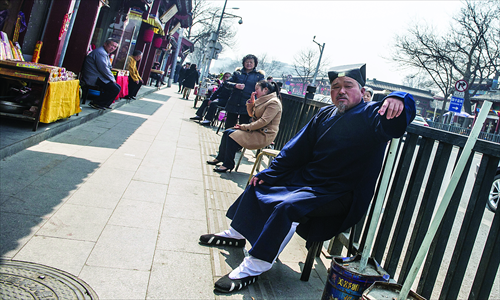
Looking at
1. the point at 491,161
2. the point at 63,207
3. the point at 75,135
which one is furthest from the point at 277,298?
the point at 75,135

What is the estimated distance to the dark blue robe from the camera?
2.65 m

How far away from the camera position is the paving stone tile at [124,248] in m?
2.80

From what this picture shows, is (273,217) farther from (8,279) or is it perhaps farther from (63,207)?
(63,207)

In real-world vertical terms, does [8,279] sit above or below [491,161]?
below

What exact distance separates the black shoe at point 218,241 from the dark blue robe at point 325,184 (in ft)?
1.13

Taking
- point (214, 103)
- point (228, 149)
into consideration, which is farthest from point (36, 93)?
point (214, 103)

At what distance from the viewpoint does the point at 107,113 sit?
9398 mm

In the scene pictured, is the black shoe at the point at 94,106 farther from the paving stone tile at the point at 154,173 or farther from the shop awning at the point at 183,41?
the shop awning at the point at 183,41

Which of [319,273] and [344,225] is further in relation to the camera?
[319,273]

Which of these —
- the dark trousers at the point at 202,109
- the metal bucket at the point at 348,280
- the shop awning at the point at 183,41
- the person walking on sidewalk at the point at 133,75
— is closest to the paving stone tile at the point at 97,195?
the metal bucket at the point at 348,280

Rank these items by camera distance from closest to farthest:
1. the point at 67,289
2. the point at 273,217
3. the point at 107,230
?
1. the point at 67,289
2. the point at 273,217
3. the point at 107,230

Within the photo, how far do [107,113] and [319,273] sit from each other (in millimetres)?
7591

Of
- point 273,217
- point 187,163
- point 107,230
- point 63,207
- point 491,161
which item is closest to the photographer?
point 491,161

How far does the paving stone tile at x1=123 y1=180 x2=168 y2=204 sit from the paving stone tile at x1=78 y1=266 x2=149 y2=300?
1.55m
